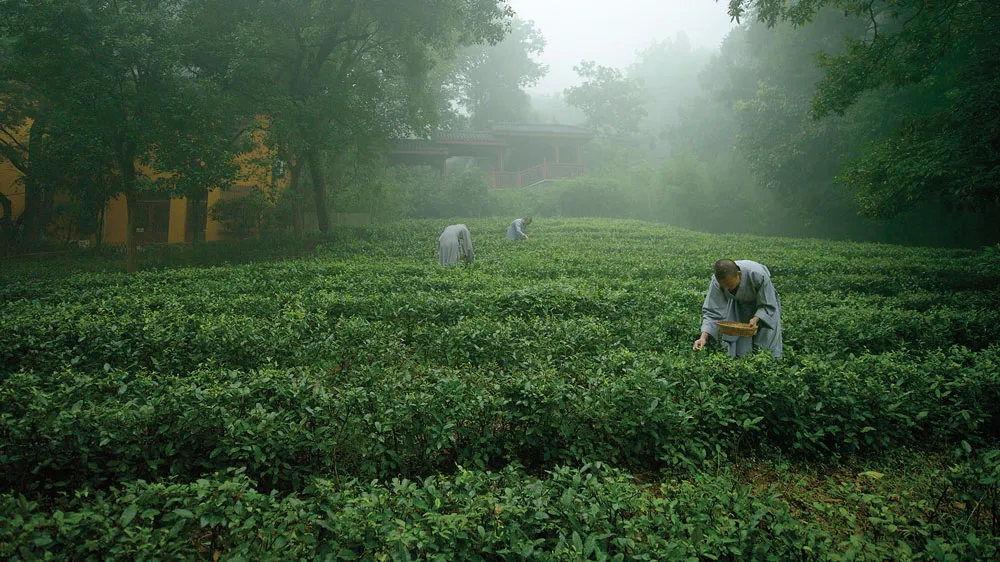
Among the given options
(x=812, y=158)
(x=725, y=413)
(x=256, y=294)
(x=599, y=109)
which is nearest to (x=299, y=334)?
(x=256, y=294)

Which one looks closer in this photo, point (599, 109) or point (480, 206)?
point (480, 206)

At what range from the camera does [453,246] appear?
11945mm

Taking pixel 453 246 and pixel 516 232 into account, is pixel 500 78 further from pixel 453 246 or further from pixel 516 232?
pixel 453 246

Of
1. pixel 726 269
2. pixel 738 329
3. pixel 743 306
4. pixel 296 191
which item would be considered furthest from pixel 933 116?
pixel 296 191

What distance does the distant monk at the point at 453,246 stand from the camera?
11938 millimetres

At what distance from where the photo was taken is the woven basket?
5.10m

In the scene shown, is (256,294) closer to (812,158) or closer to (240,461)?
(240,461)

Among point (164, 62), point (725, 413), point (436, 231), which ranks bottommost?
point (725, 413)

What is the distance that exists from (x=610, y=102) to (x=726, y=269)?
4004 centimetres

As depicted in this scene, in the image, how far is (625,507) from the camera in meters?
2.73

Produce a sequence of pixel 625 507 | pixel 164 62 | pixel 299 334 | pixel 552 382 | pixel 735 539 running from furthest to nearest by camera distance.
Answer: pixel 164 62
pixel 299 334
pixel 552 382
pixel 625 507
pixel 735 539

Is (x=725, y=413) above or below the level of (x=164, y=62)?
below

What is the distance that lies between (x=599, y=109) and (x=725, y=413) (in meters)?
41.3

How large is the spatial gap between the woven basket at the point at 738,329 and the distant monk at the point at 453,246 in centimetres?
732
